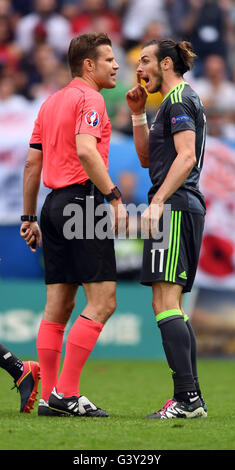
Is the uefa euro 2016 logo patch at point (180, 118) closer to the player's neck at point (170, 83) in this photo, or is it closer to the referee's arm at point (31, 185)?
the player's neck at point (170, 83)

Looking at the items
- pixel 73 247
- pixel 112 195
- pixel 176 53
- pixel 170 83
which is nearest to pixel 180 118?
pixel 170 83

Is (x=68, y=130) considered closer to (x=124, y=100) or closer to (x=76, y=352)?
(x=76, y=352)

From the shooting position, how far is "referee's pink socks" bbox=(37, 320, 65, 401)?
16.5 ft

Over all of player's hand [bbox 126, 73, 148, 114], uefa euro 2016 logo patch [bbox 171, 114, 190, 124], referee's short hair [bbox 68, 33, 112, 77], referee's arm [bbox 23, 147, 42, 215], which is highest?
referee's short hair [bbox 68, 33, 112, 77]

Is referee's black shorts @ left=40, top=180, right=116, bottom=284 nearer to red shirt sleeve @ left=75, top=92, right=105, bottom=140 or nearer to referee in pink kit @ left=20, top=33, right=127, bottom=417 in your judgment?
referee in pink kit @ left=20, top=33, right=127, bottom=417

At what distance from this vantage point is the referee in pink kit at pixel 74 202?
4.76m

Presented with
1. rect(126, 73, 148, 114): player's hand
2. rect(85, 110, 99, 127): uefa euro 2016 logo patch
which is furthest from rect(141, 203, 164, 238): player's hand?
rect(126, 73, 148, 114): player's hand

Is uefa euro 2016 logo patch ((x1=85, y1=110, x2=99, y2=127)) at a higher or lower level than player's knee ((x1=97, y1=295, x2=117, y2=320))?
higher

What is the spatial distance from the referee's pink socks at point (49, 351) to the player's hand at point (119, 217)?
77 cm

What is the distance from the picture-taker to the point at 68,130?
16.1ft

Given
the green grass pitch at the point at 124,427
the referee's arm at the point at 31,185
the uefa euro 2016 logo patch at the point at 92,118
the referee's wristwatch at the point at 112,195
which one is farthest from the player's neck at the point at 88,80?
the green grass pitch at the point at 124,427

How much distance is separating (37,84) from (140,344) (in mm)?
4224

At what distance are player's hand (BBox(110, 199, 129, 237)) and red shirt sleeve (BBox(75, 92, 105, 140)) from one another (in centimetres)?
41
